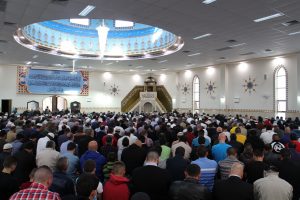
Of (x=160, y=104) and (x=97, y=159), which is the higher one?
(x=160, y=104)

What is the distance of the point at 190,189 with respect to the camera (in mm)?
2826

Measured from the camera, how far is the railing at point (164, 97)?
24.9 meters

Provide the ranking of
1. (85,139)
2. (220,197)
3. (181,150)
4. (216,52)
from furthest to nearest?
(216,52), (85,139), (181,150), (220,197)

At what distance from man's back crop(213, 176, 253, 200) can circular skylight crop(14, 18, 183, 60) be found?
12.4 m

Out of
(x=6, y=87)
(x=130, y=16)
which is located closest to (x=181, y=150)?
(x=130, y=16)

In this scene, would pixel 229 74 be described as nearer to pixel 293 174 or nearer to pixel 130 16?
pixel 130 16

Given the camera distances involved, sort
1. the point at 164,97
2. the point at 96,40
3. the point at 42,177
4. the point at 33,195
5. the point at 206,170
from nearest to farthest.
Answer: the point at 33,195
the point at 42,177
the point at 206,170
the point at 96,40
the point at 164,97

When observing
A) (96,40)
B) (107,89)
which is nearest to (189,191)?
(96,40)

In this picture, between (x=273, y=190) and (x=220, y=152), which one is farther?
(x=220, y=152)

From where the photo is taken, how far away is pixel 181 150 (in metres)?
4.07

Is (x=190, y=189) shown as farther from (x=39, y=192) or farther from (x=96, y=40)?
(x=96, y=40)

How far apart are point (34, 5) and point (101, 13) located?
2.07 metres

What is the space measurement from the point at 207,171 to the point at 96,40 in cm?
1617

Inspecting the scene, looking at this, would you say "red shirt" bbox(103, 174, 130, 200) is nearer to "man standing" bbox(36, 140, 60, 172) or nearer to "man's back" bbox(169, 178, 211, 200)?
"man's back" bbox(169, 178, 211, 200)
